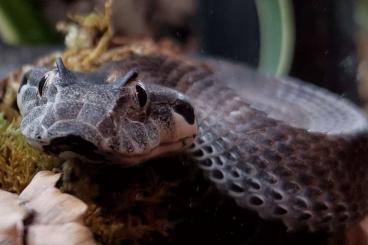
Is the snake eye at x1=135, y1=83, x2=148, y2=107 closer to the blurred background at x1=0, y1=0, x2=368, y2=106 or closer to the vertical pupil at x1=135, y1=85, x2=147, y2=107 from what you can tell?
the vertical pupil at x1=135, y1=85, x2=147, y2=107

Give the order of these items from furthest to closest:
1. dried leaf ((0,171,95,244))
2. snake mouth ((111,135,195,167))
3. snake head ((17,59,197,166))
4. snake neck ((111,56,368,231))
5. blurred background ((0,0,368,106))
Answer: blurred background ((0,0,368,106)) → snake neck ((111,56,368,231)) → snake mouth ((111,135,195,167)) → snake head ((17,59,197,166)) → dried leaf ((0,171,95,244))

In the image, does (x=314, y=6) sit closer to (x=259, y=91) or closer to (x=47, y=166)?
(x=259, y=91)

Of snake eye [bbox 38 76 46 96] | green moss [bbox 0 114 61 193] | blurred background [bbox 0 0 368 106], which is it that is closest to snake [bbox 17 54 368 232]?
snake eye [bbox 38 76 46 96]

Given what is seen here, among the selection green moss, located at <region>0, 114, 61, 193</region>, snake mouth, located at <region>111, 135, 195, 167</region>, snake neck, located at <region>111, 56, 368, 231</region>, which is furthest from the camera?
snake neck, located at <region>111, 56, 368, 231</region>

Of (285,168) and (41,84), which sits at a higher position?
(41,84)

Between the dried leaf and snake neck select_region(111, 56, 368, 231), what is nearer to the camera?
the dried leaf

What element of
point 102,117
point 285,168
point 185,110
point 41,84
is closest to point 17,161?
point 41,84

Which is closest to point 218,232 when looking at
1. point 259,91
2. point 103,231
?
point 103,231

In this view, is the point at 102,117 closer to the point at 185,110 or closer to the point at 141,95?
the point at 141,95
